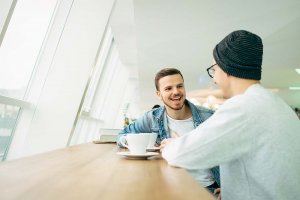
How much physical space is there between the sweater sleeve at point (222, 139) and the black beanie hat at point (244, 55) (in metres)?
0.23

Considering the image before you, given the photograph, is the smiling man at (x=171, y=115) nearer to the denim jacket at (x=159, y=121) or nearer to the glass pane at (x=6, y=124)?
the denim jacket at (x=159, y=121)

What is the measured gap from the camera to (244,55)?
1.23m

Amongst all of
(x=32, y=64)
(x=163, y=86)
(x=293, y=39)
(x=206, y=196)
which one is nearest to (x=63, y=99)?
(x=32, y=64)

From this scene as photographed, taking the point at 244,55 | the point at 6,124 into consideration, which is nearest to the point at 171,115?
the point at 244,55

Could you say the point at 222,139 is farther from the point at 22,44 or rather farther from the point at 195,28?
the point at 195,28

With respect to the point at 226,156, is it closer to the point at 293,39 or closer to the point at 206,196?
the point at 206,196

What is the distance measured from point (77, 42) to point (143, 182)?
3275 mm

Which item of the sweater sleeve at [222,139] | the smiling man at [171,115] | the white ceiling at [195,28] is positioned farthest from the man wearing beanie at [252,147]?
the white ceiling at [195,28]

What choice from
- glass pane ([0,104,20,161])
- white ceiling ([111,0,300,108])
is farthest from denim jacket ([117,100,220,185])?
white ceiling ([111,0,300,108])

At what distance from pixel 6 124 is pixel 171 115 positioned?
186 cm

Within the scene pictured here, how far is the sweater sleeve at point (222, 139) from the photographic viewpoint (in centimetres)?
101

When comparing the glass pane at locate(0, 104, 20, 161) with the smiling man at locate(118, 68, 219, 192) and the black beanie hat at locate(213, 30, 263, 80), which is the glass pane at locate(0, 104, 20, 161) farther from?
the black beanie hat at locate(213, 30, 263, 80)

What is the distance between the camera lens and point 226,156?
103 cm

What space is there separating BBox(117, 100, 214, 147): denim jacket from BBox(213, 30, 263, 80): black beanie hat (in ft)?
2.26
